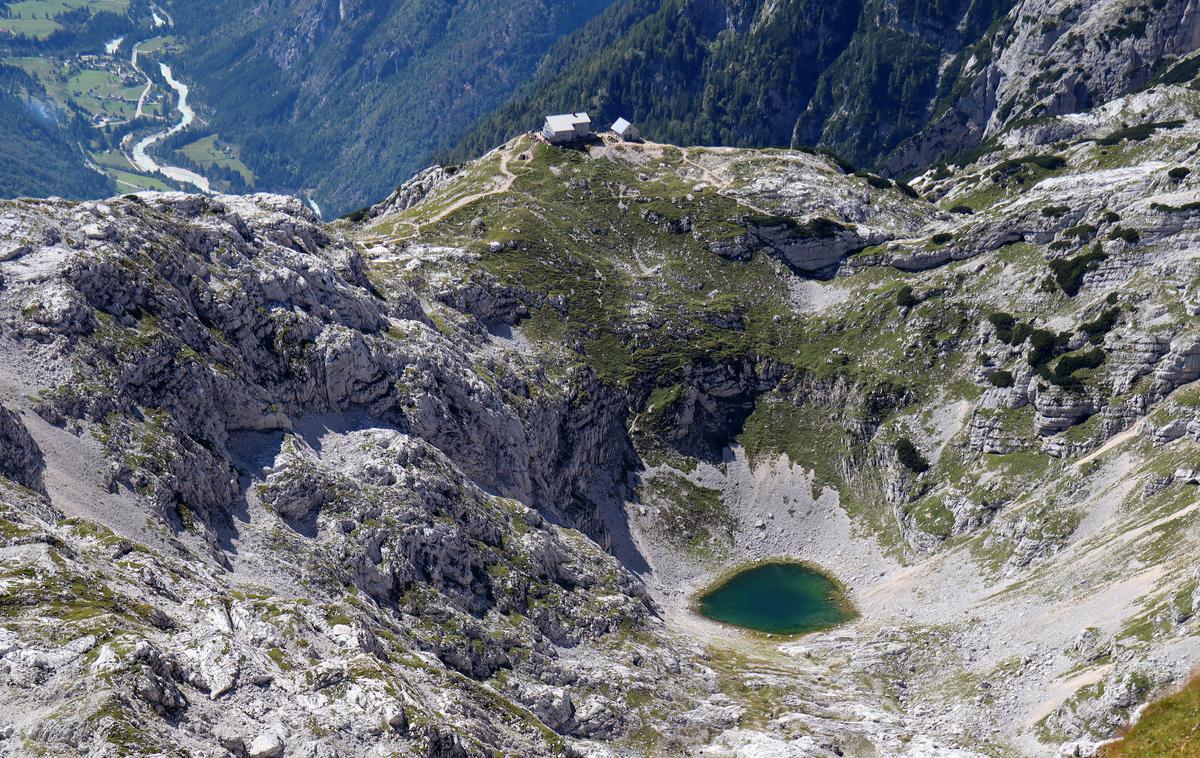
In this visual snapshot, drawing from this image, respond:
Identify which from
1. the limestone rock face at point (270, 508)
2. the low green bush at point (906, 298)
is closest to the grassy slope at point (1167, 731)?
the limestone rock face at point (270, 508)

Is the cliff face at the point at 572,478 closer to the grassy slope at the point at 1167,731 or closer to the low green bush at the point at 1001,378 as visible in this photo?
the low green bush at the point at 1001,378

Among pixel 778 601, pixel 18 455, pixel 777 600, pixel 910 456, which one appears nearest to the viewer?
pixel 18 455

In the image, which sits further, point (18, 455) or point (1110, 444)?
point (1110, 444)

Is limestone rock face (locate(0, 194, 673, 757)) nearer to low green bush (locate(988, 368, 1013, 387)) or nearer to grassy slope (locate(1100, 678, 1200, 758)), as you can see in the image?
grassy slope (locate(1100, 678, 1200, 758))

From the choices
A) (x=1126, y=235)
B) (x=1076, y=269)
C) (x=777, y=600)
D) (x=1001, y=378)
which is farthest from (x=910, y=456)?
(x=1126, y=235)

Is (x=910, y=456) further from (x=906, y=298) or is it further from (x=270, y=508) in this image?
(x=270, y=508)

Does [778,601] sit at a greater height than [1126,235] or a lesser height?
lesser

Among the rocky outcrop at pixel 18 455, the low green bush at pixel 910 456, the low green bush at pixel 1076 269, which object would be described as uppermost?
the low green bush at pixel 1076 269

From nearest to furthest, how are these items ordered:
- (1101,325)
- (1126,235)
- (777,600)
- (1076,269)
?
(1101,325)
(777,600)
(1126,235)
(1076,269)
